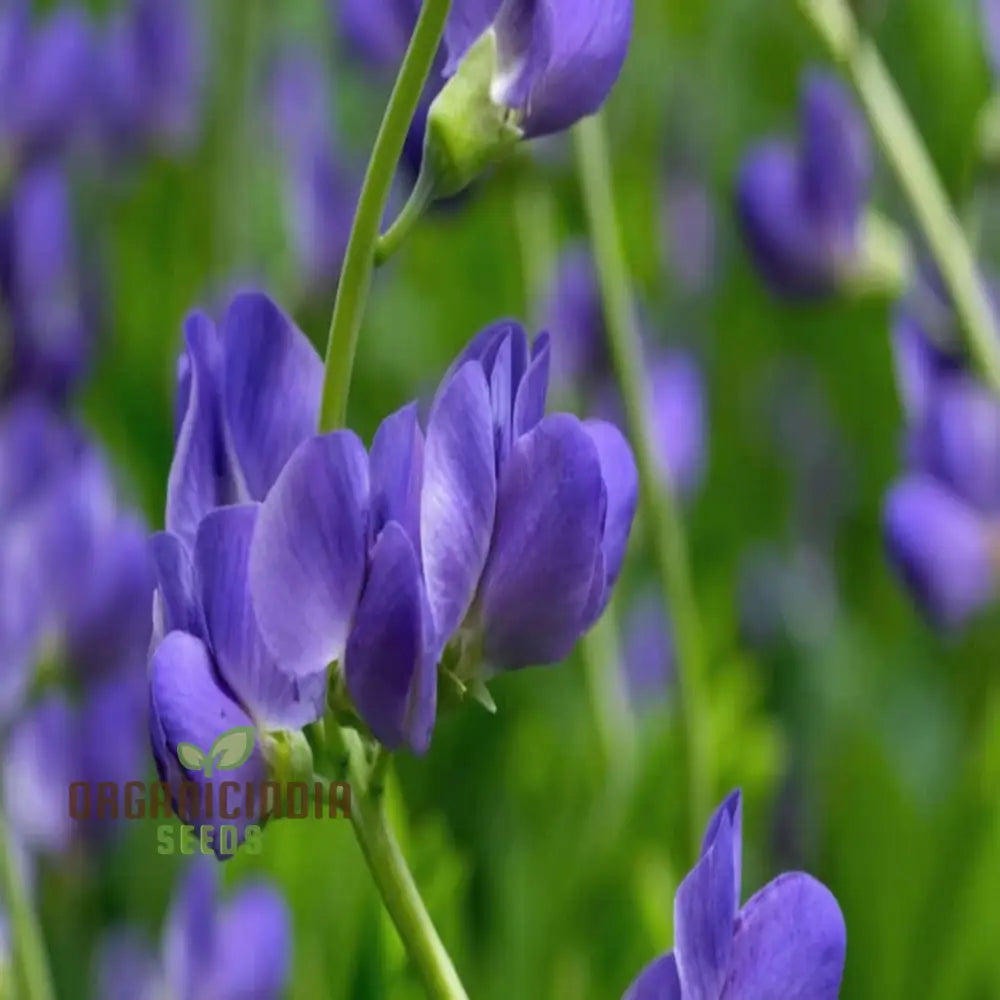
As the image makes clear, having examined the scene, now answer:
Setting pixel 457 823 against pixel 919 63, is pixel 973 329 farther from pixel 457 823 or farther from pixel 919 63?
pixel 919 63

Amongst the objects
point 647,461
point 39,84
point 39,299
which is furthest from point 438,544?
point 39,84

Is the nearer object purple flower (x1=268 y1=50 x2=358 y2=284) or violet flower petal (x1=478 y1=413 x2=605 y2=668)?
violet flower petal (x1=478 y1=413 x2=605 y2=668)

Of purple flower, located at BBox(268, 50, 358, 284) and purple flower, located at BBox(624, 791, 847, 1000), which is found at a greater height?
purple flower, located at BBox(268, 50, 358, 284)

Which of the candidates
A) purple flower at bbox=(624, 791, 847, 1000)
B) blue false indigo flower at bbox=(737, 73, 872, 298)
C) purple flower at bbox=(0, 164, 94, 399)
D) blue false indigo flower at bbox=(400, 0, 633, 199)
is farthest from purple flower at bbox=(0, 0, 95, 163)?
purple flower at bbox=(624, 791, 847, 1000)

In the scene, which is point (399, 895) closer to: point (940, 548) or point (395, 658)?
point (395, 658)

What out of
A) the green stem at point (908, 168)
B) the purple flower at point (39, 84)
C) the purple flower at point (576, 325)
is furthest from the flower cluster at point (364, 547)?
the purple flower at point (39, 84)

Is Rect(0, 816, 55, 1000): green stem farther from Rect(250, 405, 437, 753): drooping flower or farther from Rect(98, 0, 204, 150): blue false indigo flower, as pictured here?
Rect(98, 0, 204, 150): blue false indigo flower

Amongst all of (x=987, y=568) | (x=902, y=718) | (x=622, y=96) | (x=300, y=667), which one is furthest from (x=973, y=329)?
(x=622, y=96)
